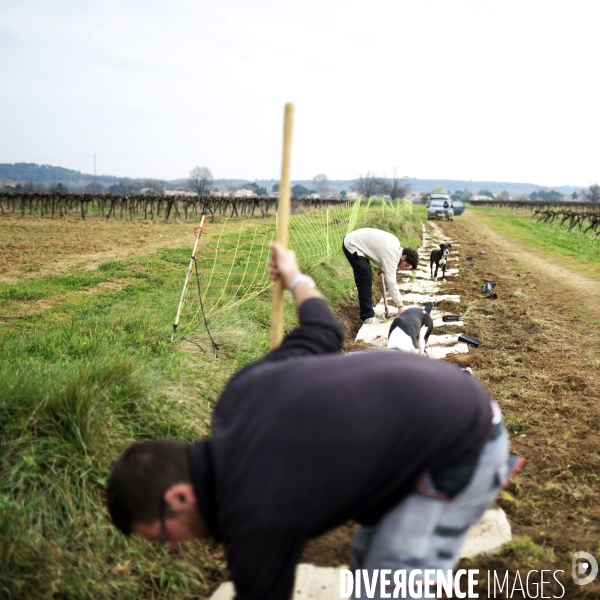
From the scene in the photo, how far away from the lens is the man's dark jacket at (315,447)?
1288mm

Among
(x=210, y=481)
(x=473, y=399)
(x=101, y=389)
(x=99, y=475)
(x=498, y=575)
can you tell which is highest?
(x=473, y=399)

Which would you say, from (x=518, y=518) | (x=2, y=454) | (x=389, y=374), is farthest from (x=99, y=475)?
(x=518, y=518)

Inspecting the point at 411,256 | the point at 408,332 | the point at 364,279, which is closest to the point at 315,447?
the point at 408,332

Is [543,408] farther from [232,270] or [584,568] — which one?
[232,270]

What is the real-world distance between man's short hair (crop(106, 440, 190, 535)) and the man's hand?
2.45 ft

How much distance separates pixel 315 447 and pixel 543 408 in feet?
12.6

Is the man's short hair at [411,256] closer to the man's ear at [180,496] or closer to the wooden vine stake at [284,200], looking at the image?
the wooden vine stake at [284,200]

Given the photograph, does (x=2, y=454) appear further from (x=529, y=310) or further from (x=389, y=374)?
(x=529, y=310)

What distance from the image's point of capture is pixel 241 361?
15.3 ft

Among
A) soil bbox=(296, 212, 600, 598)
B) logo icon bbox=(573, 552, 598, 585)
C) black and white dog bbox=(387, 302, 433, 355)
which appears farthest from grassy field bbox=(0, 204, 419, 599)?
logo icon bbox=(573, 552, 598, 585)

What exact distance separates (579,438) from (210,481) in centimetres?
348

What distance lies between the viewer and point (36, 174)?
15200 centimetres

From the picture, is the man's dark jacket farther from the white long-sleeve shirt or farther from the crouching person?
the white long-sleeve shirt

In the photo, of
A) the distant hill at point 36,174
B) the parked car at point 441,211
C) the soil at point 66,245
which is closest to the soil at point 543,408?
the soil at point 66,245
